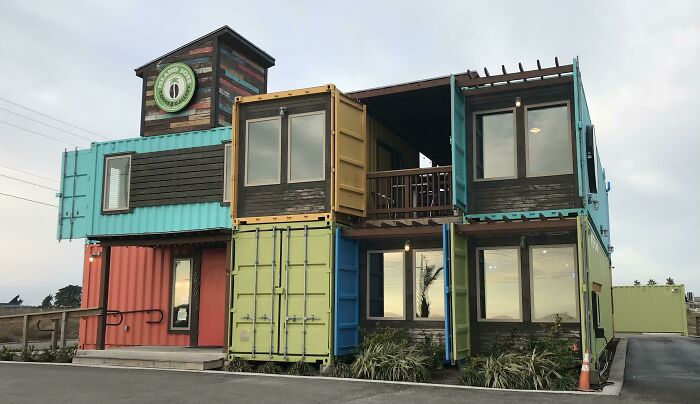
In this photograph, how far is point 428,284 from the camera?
47.2 feet

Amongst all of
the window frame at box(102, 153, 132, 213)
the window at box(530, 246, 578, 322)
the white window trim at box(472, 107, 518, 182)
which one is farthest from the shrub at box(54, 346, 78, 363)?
the window at box(530, 246, 578, 322)

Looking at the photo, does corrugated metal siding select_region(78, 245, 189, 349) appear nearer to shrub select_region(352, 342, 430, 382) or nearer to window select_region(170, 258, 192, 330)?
window select_region(170, 258, 192, 330)

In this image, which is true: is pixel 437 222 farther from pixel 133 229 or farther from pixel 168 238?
pixel 133 229

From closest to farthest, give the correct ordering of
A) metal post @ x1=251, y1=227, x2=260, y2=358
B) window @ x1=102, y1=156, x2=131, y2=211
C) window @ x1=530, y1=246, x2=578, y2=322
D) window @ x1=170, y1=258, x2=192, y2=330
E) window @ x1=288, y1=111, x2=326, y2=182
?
window @ x1=530, y1=246, x2=578, y2=322
metal post @ x1=251, y1=227, x2=260, y2=358
window @ x1=288, y1=111, x2=326, y2=182
window @ x1=170, y1=258, x2=192, y2=330
window @ x1=102, y1=156, x2=131, y2=211

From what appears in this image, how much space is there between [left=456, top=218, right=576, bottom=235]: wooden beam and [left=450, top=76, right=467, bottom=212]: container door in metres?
0.56

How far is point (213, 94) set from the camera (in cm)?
1912

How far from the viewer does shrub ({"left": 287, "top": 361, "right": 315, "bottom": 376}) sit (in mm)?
13328

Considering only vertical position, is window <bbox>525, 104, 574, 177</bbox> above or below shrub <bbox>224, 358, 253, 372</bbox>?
above

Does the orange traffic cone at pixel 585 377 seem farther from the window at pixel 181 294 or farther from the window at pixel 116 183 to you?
the window at pixel 116 183

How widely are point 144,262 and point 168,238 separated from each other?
331cm

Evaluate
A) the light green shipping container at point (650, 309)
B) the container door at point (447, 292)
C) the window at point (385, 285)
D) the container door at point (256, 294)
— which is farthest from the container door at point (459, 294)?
the light green shipping container at point (650, 309)

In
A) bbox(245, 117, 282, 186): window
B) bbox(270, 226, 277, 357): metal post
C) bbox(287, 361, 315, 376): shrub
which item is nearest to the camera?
bbox(287, 361, 315, 376): shrub

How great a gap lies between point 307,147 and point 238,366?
5.07 metres

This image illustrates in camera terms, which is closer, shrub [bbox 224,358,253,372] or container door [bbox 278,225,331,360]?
container door [bbox 278,225,331,360]
